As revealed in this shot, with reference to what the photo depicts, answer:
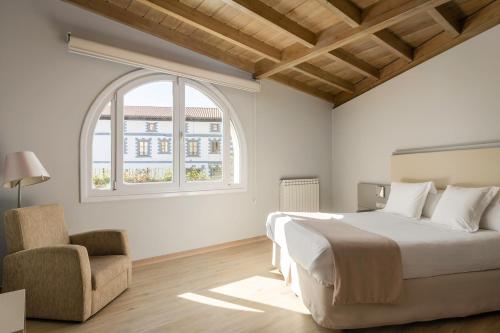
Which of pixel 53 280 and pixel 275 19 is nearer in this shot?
pixel 53 280

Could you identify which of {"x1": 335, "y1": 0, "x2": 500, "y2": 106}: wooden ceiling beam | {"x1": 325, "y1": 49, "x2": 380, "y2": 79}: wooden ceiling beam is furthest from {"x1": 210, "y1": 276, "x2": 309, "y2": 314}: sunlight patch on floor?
{"x1": 335, "y1": 0, "x2": 500, "y2": 106}: wooden ceiling beam

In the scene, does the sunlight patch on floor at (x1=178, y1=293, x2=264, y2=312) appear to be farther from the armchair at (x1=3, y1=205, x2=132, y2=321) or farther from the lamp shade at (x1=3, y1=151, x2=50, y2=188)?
the lamp shade at (x1=3, y1=151, x2=50, y2=188)

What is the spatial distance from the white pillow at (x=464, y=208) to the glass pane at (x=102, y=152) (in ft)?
11.5

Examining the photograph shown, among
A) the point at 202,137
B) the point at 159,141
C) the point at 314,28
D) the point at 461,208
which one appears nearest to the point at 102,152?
the point at 159,141

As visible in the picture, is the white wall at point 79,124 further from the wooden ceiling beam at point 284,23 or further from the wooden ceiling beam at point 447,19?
the wooden ceiling beam at point 447,19

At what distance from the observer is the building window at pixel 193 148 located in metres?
4.06

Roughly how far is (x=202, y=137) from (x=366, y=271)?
9.23ft

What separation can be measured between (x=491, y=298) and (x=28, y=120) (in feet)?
14.1

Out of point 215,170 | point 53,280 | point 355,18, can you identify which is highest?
point 355,18

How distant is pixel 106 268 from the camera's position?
8.09 feet

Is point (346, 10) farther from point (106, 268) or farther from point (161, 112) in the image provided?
point (106, 268)

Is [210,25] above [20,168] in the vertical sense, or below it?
above

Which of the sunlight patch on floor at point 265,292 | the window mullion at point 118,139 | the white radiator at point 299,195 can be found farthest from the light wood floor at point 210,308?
the white radiator at point 299,195

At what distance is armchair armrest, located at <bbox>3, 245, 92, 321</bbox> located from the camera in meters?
2.21
